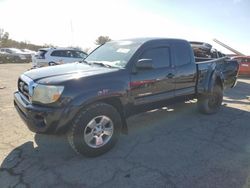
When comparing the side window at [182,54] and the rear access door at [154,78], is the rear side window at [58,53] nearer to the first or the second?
the side window at [182,54]

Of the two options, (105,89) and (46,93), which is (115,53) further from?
(46,93)

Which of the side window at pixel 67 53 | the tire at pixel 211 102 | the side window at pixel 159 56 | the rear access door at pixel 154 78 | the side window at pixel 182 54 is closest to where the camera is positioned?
the rear access door at pixel 154 78

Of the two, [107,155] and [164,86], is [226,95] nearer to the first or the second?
[164,86]

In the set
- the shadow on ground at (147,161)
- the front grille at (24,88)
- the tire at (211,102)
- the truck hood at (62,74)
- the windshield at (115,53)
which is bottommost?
the shadow on ground at (147,161)

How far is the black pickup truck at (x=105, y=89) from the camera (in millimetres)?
3406

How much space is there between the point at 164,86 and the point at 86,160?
1.99 meters

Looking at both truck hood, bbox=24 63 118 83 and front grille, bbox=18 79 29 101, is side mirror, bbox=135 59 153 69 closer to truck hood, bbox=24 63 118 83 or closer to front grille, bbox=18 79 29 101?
truck hood, bbox=24 63 118 83

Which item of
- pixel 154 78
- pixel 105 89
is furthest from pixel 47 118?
pixel 154 78

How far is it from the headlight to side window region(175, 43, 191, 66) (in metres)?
2.61

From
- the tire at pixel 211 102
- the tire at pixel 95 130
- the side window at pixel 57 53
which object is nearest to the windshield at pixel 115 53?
the tire at pixel 95 130

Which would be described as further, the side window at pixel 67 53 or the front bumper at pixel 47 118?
the side window at pixel 67 53

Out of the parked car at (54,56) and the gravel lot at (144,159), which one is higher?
the parked car at (54,56)

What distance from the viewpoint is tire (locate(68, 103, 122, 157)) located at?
140 inches

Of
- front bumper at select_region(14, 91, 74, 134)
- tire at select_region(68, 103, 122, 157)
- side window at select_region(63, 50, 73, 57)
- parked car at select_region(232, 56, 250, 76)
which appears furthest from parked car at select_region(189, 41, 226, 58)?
side window at select_region(63, 50, 73, 57)
